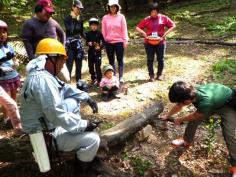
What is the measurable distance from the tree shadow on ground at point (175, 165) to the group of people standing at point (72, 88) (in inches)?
5.8

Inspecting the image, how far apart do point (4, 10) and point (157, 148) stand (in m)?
14.0

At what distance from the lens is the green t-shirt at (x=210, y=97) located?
4938mm

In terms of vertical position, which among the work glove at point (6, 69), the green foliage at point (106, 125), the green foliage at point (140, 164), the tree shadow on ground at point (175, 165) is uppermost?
the work glove at point (6, 69)

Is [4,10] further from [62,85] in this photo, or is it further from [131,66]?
[62,85]

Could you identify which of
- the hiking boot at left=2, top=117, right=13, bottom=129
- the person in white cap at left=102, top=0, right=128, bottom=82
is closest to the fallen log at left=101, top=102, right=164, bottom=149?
the hiking boot at left=2, top=117, right=13, bottom=129

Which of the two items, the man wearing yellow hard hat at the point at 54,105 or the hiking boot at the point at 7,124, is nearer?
the man wearing yellow hard hat at the point at 54,105

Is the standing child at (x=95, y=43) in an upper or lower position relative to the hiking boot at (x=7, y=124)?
upper

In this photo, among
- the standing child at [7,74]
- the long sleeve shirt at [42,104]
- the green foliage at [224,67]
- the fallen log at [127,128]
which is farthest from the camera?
the green foliage at [224,67]

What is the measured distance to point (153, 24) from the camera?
8.16 metres

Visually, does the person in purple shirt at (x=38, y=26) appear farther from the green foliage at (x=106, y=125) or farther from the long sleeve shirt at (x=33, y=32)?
the green foliage at (x=106, y=125)

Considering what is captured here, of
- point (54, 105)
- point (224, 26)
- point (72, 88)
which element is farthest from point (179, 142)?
point (224, 26)

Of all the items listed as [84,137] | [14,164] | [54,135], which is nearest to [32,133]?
[54,135]

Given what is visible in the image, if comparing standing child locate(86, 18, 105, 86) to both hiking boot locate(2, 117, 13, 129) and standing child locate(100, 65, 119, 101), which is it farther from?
hiking boot locate(2, 117, 13, 129)

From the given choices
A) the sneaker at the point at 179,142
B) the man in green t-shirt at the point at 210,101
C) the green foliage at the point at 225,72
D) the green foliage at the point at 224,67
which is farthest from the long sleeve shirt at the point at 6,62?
the green foliage at the point at 224,67
